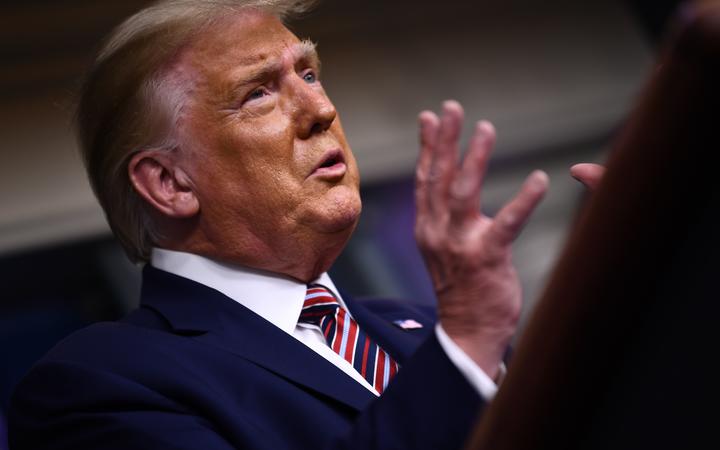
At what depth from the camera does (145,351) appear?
4.53 feet

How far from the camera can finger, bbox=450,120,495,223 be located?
90 centimetres

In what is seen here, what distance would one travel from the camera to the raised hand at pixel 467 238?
2.97 ft

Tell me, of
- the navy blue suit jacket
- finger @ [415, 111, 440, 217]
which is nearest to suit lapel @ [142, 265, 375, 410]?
the navy blue suit jacket

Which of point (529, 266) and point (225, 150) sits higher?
point (225, 150)

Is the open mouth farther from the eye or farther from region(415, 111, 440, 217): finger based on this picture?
region(415, 111, 440, 217): finger

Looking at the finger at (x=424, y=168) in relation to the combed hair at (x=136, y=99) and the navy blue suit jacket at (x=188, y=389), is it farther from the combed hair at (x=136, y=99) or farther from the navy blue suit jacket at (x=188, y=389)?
the combed hair at (x=136, y=99)

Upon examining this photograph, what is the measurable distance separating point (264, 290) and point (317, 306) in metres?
0.09

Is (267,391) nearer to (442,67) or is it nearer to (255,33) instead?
(255,33)

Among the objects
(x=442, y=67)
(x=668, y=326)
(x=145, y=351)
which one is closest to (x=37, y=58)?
(x=442, y=67)

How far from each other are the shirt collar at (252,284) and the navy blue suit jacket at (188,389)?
0.10 feet

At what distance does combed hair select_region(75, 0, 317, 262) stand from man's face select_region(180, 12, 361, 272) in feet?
0.12

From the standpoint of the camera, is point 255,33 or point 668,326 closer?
point 668,326

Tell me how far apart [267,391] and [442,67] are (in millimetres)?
4543

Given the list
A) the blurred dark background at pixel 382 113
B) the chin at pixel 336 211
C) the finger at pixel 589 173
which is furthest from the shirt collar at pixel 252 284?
the blurred dark background at pixel 382 113
